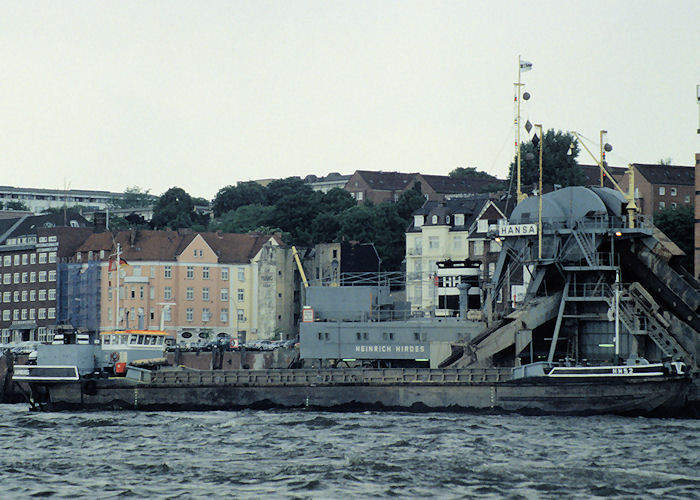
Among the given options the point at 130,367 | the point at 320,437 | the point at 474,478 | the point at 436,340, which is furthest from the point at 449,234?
the point at 474,478

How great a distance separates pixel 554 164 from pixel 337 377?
261 ft

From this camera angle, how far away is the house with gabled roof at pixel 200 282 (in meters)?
154

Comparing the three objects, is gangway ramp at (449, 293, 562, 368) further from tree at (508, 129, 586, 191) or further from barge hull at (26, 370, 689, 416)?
tree at (508, 129, 586, 191)

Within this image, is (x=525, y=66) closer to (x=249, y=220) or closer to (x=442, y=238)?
(x=442, y=238)

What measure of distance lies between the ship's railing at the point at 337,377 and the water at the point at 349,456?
7.57ft

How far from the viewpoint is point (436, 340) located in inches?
3649

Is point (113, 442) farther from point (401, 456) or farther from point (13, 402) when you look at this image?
point (13, 402)

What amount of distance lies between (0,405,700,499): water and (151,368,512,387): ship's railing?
2.31m

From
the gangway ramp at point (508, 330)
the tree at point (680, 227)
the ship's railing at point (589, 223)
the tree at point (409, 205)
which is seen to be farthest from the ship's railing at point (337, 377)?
the tree at point (409, 205)

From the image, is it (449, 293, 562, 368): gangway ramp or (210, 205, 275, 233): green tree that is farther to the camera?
(210, 205, 275, 233): green tree

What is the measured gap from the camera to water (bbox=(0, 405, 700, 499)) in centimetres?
4972

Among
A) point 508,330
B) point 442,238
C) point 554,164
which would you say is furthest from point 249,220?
point 508,330

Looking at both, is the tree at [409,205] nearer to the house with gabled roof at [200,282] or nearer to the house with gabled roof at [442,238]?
the house with gabled roof at [200,282]

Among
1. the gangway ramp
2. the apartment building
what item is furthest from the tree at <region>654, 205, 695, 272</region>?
the apartment building
